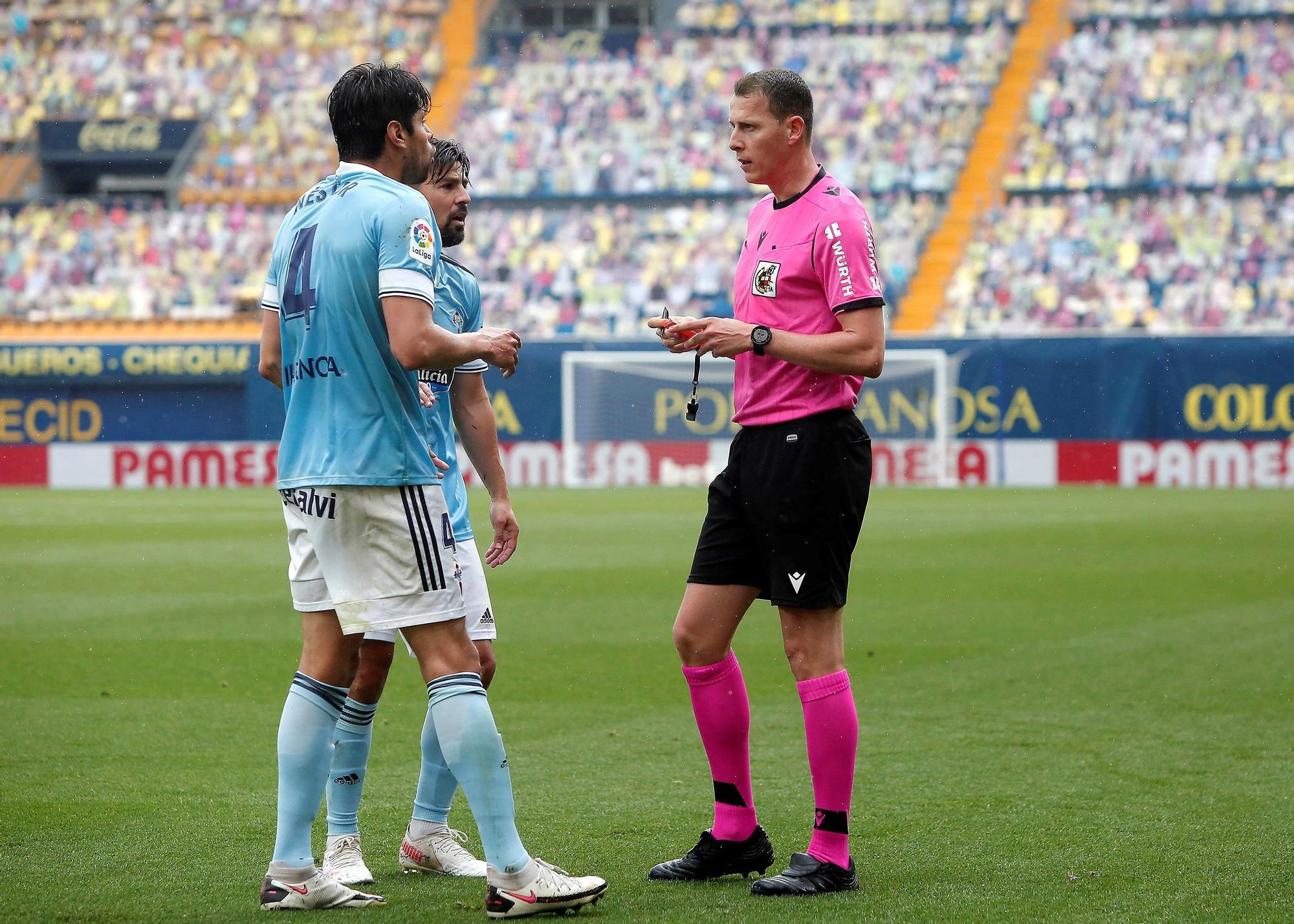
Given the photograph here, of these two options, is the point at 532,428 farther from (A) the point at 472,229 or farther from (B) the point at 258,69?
(B) the point at 258,69

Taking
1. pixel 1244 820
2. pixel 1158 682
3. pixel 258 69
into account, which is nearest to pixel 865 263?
pixel 1244 820

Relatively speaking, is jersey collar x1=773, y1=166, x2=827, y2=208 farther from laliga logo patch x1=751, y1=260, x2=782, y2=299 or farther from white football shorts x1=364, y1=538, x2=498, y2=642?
white football shorts x1=364, y1=538, x2=498, y2=642

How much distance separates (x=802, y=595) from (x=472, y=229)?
2911 centimetres

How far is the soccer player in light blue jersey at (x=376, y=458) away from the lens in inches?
151

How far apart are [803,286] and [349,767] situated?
5.97 ft

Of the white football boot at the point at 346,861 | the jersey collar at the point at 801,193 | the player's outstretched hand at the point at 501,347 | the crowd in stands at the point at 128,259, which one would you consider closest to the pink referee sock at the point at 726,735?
the white football boot at the point at 346,861

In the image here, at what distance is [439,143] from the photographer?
488 cm

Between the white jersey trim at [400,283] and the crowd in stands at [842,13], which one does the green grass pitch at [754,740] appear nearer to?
the white jersey trim at [400,283]

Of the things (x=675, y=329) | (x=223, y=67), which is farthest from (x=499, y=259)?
(x=675, y=329)

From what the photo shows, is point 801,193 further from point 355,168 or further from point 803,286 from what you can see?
point 355,168

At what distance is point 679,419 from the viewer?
85.9 feet

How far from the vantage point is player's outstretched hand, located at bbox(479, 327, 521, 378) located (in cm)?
388

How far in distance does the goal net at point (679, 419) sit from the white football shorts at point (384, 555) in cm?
2140

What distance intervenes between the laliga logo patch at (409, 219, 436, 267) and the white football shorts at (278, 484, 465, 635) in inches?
21.4
